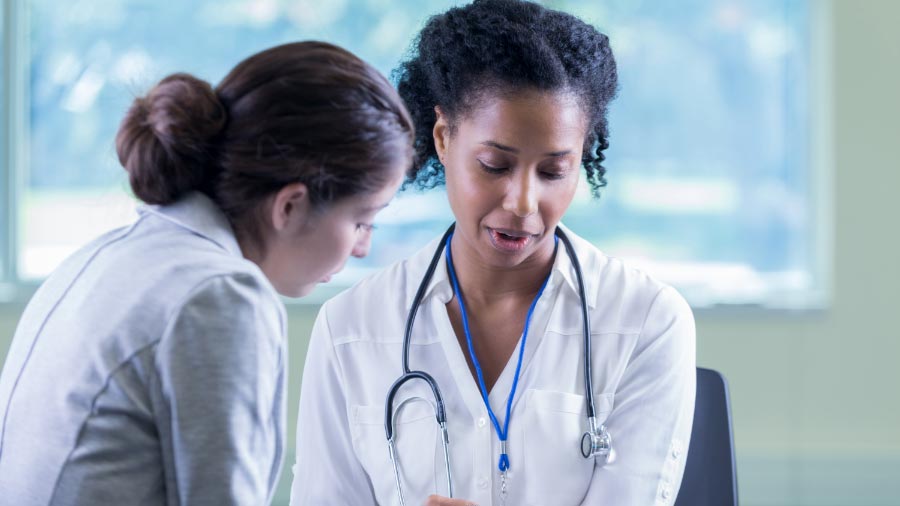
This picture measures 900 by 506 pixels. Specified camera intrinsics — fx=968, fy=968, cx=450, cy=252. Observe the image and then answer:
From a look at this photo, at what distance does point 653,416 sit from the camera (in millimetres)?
1406

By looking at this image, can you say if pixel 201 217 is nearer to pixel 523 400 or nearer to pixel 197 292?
pixel 197 292

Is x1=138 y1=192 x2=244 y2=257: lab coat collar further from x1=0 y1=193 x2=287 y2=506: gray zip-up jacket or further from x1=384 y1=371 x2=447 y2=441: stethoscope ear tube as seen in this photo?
x1=384 y1=371 x2=447 y2=441: stethoscope ear tube

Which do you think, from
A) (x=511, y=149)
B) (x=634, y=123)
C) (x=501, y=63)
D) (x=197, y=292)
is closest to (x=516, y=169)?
(x=511, y=149)

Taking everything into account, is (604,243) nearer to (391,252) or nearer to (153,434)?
(391,252)

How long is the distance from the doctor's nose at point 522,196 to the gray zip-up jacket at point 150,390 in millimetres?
563

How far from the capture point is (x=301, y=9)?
3.41 m

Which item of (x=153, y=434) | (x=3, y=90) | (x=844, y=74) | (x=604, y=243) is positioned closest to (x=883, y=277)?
(x=844, y=74)

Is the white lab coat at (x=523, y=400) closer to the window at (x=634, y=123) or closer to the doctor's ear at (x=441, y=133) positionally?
the doctor's ear at (x=441, y=133)

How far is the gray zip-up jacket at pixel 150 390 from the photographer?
2.88 ft

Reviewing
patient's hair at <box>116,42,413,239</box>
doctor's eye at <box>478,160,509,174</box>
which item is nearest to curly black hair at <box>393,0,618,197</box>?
doctor's eye at <box>478,160,509,174</box>

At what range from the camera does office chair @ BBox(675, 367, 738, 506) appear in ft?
4.94

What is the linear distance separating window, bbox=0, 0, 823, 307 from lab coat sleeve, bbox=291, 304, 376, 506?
1.71 m

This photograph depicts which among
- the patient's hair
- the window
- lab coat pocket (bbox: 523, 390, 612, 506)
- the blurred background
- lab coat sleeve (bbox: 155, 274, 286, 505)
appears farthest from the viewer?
the window

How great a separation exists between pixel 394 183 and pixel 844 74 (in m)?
2.52
